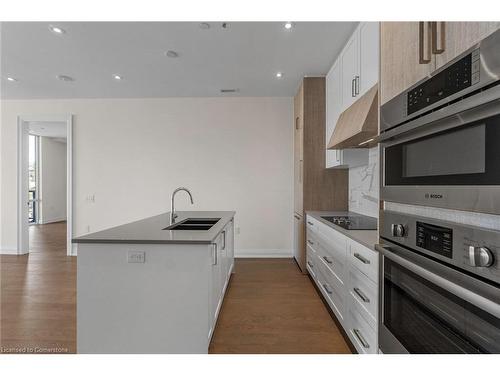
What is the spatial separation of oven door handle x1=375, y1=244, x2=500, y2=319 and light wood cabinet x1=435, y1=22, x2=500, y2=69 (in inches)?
29.3

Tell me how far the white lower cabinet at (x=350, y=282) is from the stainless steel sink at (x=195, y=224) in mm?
1225

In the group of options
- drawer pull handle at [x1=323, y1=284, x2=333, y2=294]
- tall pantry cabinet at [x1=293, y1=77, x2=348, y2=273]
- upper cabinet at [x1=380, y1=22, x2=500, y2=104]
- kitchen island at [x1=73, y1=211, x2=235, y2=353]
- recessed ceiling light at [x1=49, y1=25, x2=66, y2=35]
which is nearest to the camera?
upper cabinet at [x1=380, y1=22, x2=500, y2=104]

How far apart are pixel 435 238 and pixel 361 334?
1.07 meters

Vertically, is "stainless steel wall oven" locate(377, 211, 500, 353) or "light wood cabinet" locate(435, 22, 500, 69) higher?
"light wood cabinet" locate(435, 22, 500, 69)

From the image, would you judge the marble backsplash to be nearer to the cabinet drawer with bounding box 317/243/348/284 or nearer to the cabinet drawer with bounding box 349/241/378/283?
the cabinet drawer with bounding box 317/243/348/284

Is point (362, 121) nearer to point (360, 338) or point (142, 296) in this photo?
point (360, 338)

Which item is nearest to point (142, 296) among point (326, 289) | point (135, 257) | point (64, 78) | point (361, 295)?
point (135, 257)

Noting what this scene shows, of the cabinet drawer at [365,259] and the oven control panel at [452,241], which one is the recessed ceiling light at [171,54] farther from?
the oven control panel at [452,241]

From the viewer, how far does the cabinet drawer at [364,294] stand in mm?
1479

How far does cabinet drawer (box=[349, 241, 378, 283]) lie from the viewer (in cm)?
147

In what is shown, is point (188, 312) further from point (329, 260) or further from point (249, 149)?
point (249, 149)

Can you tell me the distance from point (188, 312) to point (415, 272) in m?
1.36

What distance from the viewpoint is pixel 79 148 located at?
472 cm

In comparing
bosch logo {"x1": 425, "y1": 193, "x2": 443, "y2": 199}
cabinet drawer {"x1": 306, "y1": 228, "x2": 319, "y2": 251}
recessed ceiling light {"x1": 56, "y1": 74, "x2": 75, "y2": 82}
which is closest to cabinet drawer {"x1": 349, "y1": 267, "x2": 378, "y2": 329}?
bosch logo {"x1": 425, "y1": 193, "x2": 443, "y2": 199}
